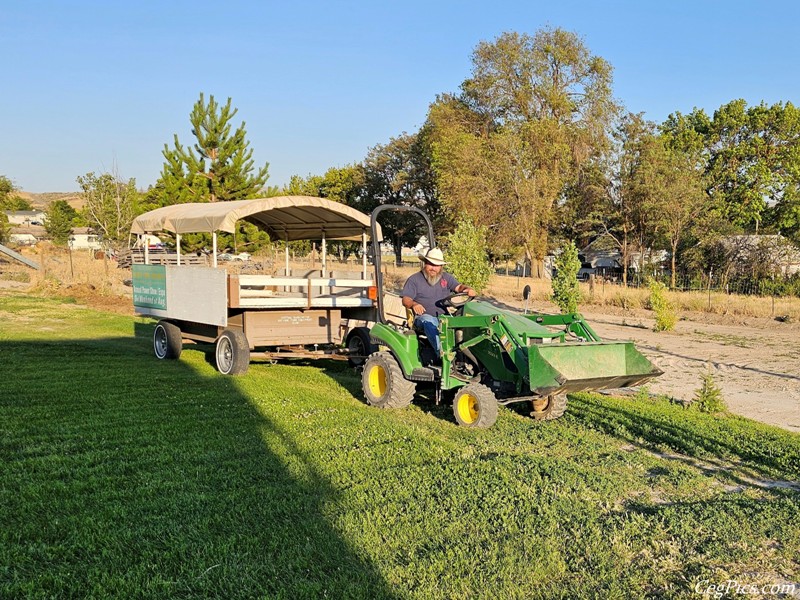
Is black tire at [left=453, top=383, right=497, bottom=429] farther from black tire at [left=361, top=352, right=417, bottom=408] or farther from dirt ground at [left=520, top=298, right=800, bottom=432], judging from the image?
dirt ground at [left=520, top=298, right=800, bottom=432]

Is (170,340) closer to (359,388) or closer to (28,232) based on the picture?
(359,388)

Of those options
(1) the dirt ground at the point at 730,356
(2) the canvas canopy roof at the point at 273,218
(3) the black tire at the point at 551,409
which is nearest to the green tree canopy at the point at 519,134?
(1) the dirt ground at the point at 730,356

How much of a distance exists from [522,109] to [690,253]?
12901mm

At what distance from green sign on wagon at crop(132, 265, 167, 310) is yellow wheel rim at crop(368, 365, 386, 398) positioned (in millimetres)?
4866

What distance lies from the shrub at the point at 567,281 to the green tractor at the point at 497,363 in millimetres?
10590

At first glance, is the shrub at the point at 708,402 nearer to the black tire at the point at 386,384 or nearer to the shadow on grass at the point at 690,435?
the shadow on grass at the point at 690,435

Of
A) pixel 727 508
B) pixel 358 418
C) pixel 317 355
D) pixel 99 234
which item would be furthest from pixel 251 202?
pixel 99 234

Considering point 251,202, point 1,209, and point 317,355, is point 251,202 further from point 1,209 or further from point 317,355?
point 1,209

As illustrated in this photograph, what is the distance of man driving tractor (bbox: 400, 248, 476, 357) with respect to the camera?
27.6 feet

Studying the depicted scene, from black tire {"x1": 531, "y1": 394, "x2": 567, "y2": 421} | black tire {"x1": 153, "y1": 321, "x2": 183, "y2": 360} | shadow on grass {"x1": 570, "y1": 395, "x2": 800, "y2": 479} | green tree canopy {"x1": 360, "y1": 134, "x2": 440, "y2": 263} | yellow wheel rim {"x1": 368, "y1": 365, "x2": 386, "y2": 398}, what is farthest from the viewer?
green tree canopy {"x1": 360, "y1": 134, "x2": 440, "y2": 263}

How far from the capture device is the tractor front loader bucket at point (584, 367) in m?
6.82

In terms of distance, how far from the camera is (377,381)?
349 inches

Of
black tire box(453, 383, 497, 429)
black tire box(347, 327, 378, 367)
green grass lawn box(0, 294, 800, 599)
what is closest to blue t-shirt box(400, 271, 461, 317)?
green grass lawn box(0, 294, 800, 599)

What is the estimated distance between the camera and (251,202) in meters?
10.9
